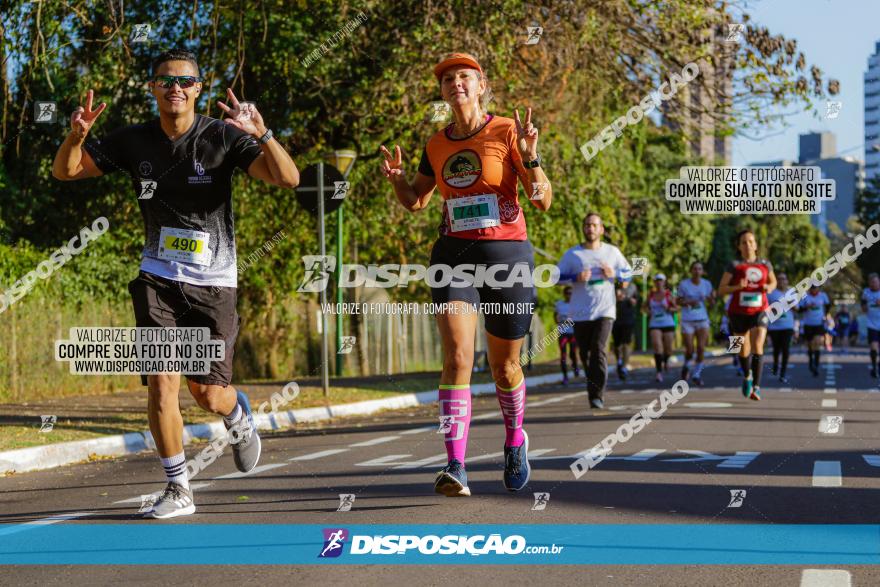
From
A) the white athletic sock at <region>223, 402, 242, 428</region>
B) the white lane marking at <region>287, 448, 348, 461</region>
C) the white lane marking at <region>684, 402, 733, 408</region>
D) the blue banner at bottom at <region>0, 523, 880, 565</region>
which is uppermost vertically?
the white athletic sock at <region>223, 402, 242, 428</region>

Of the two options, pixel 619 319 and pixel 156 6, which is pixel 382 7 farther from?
pixel 619 319

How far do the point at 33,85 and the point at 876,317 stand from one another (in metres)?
15.6

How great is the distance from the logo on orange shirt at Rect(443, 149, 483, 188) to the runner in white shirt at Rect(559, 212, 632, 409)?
676 centimetres

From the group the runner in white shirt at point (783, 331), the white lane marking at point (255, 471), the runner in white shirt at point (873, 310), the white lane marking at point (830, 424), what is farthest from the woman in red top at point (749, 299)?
the runner in white shirt at point (873, 310)

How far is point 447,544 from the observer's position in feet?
17.6

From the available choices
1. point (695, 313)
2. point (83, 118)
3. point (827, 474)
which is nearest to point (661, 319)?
point (695, 313)

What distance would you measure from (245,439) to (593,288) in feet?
22.9

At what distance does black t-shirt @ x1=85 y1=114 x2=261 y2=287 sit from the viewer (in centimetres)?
622

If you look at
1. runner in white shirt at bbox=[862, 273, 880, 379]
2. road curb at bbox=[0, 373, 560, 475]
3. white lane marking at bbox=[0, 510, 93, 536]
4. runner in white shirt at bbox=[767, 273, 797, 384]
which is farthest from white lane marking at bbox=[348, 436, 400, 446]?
runner in white shirt at bbox=[862, 273, 880, 379]

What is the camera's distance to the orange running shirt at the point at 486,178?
6371mm

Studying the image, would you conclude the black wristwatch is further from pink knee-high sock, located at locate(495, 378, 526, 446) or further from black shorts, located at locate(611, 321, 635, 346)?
black shorts, located at locate(611, 321, 635, 346)

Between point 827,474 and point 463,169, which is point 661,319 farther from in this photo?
point 463,169

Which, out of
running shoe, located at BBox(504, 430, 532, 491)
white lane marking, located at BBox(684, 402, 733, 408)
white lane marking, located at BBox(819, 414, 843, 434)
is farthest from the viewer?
white lane marking, located at BBox(684, 402, 733, 408)

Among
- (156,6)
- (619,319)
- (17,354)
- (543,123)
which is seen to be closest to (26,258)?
(17,354)
